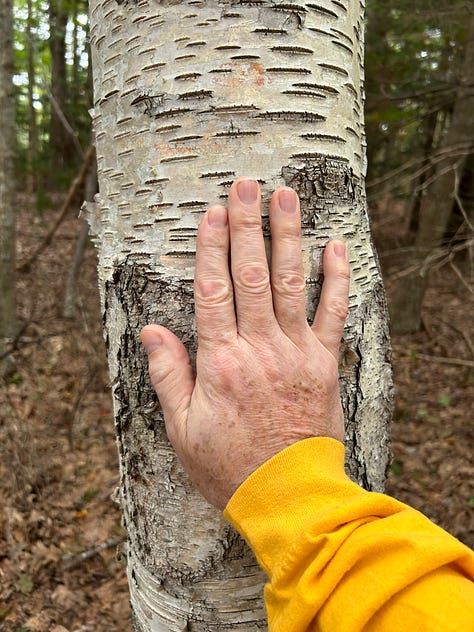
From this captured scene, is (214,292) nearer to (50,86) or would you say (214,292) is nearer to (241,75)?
(241,75)

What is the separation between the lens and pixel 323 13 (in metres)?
1.09

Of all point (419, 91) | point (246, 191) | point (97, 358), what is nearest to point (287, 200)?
point (246, 191)

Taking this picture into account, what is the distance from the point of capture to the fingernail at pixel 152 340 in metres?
1.10

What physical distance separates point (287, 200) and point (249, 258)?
0.15m

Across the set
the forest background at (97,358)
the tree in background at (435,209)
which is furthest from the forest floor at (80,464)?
the tree in background at (435,209)

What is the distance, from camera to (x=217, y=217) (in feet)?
3.43

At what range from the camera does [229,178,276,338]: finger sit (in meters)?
1.03

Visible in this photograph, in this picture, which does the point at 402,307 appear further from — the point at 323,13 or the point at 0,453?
the point at 323,13

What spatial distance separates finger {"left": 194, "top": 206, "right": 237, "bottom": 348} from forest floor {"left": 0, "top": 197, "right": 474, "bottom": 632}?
1.07 metres

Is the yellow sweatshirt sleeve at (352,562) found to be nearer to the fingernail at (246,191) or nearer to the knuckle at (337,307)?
the knuckle at (337,307)

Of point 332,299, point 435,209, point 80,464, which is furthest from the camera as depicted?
point 435,209

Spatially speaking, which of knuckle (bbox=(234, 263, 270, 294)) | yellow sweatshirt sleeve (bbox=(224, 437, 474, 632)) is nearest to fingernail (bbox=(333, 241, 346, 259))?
knuckle (bbox=(234, 263, 270, 294))

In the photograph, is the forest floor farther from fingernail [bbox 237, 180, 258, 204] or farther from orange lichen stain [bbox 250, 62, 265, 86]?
orange lichen stain [bbox 250, 62, 265, 86]

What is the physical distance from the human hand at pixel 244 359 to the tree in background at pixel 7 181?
4.29 metres
